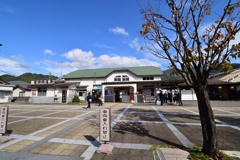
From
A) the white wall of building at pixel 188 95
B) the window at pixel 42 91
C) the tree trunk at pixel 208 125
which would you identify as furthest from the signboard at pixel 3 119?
the white wall of building at pixel 188 95

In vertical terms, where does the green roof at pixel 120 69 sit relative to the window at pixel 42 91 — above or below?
above

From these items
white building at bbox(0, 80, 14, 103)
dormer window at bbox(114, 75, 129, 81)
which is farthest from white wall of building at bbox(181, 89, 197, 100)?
white building at bbox(0, 80, 14, 103)

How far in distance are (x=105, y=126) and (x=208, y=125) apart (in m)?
2.64

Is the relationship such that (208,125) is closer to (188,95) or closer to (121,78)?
(121,78)

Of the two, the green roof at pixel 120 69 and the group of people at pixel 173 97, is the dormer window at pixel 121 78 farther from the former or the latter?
the group of people at pixel 173 97

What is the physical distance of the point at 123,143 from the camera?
4.52m

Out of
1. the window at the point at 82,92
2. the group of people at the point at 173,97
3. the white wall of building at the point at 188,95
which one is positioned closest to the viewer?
the group of people at the point at 173,97

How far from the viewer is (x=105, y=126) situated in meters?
3.94

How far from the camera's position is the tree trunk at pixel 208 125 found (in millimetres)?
3342

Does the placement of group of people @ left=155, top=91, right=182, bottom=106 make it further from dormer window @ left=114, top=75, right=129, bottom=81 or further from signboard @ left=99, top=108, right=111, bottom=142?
signboard @ left=99, top=108, right=111, bottom=142

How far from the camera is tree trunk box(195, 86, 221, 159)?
334 cm

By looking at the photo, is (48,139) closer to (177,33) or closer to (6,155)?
(6,155)

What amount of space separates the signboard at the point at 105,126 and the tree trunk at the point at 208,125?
2447 millimetres

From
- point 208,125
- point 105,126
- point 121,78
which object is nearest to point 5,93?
point 121,78
